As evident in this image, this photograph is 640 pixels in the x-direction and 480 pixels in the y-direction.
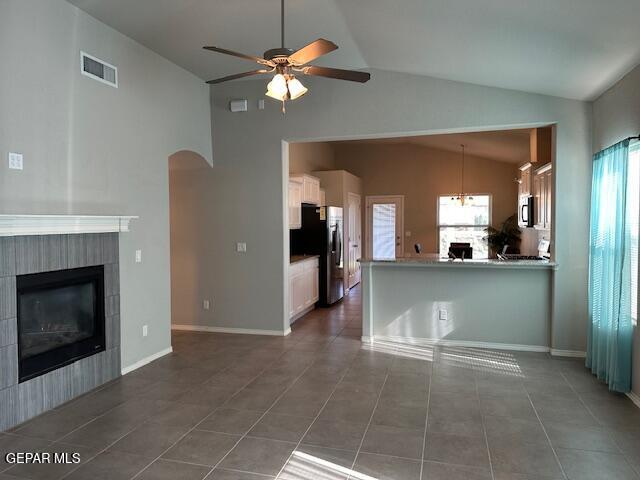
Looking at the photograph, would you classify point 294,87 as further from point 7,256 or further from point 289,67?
point 7,256

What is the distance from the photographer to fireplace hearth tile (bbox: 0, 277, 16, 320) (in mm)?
3094

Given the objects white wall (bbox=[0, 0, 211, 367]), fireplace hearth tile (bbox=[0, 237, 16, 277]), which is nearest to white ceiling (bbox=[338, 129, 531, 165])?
white wall (bbox=[0, 0, 211, 367])

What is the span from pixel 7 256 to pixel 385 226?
8271mm

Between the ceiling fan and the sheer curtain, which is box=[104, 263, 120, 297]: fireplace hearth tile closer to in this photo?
the ceiling fan

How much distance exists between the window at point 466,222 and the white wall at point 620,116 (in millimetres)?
5389

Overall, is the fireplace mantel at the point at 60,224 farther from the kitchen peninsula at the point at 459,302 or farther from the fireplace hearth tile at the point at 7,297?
the kitchen peninsula at the point at 459,302

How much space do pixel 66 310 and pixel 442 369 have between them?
338 cm

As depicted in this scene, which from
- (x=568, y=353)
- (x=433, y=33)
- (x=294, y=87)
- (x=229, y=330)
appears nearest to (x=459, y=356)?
(x=568, y=353)

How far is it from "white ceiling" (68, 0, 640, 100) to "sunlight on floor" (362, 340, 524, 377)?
2731mm

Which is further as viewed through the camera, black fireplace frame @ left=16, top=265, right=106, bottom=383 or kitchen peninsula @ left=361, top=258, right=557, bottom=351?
kitchen peninsula @ left=361, top=258, right=557, bottom=351

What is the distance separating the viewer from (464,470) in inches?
101

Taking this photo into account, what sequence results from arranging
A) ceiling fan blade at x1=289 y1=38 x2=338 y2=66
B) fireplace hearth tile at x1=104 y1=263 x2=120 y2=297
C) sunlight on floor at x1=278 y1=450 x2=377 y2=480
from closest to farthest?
sunlight on floor at x1=278 y1=450 x2=377 y2=480
ceiling fan blade at x1=289 y1=38 x2=338 y2=66
fireplace hearth tile at x1=104 y1=263 x2=120 y2=297

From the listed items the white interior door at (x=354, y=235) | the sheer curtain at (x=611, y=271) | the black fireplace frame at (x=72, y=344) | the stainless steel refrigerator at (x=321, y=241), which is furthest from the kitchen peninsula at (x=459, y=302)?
the white interior door at (x=354, y=235)

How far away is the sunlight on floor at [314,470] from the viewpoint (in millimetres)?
2520
